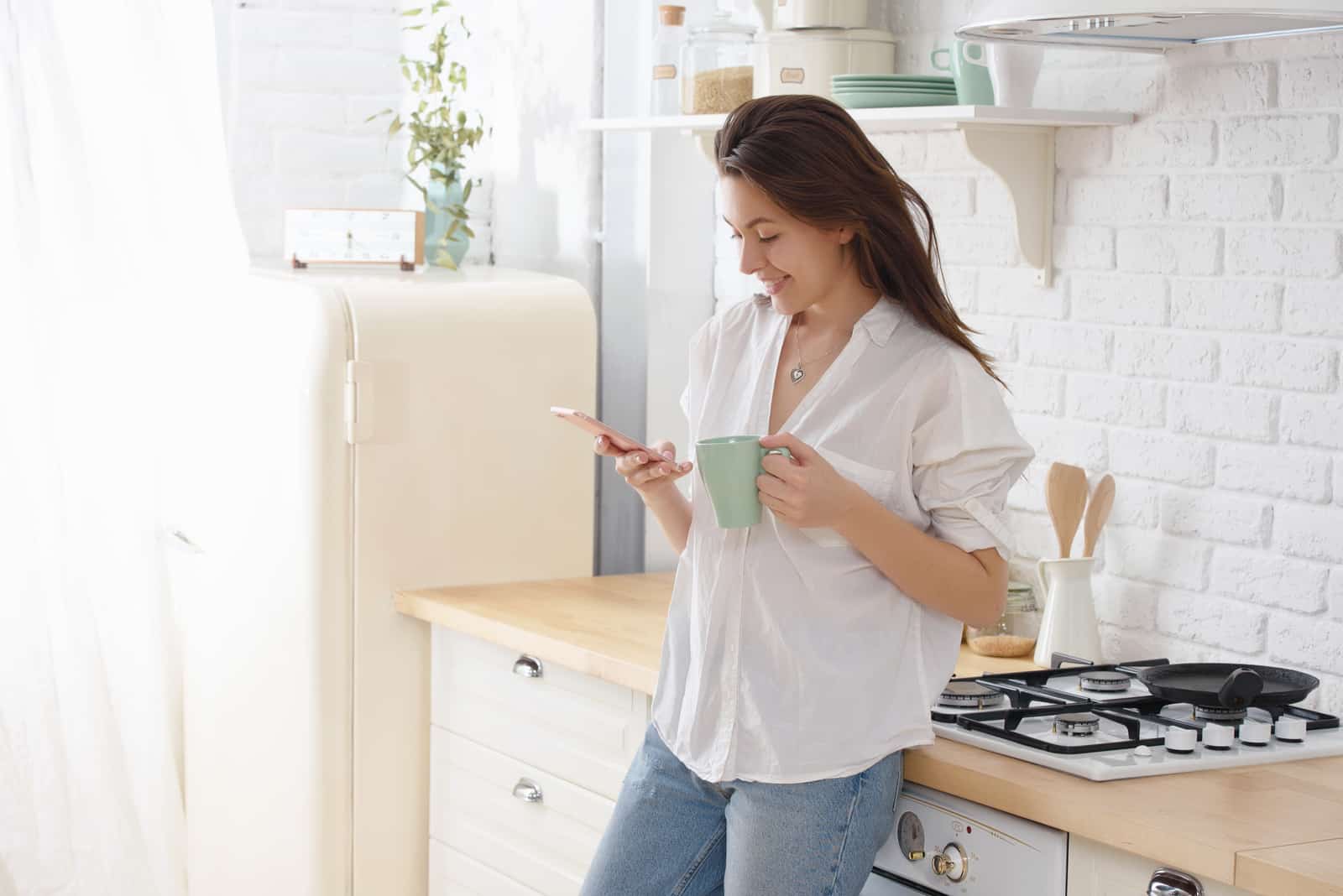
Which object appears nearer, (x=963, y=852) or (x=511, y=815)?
(x=963, y=852)

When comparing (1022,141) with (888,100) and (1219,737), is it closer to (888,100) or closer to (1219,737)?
(888,100)

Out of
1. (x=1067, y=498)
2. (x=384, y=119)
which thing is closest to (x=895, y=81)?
(x=1067, y=498)

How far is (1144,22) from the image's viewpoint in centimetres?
196

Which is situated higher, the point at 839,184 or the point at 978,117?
the point at 978,117

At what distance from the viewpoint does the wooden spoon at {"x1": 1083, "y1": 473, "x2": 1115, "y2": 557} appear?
2.42 metres

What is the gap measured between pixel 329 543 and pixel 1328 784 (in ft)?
5.29

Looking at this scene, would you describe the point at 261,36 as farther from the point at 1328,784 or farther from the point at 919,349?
the point at 1328,784

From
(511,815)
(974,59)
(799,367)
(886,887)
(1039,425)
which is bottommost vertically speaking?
(511,815)

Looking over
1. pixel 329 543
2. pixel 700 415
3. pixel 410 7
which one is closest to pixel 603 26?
pixel 410 7

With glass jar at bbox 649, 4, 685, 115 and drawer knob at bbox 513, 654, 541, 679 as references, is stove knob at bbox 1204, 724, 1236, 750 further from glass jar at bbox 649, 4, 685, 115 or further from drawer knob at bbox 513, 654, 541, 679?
glass jar at bbox 649, 4, 685, 115

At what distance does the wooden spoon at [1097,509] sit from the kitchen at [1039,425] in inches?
1.4

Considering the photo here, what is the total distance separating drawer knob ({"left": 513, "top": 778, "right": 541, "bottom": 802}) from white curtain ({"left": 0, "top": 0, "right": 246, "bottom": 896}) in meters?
0.78

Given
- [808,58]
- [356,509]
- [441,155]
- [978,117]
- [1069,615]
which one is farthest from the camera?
[441,155]

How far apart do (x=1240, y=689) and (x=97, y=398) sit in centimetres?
201
